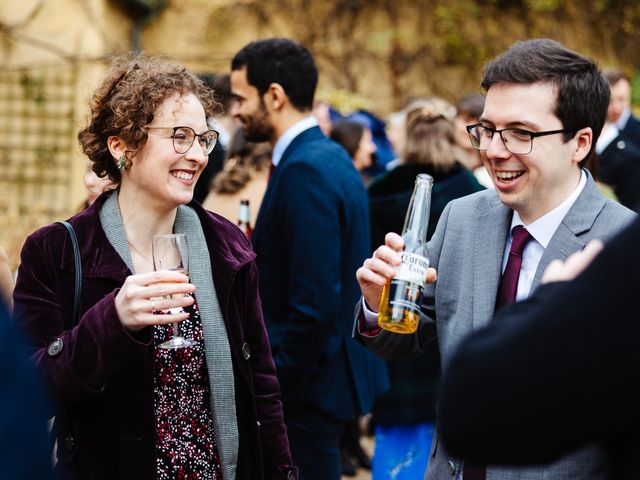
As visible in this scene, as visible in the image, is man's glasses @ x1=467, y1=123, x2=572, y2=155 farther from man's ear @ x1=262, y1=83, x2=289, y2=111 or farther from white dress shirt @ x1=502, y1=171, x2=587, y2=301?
man's ear @ x1=262, y1=83, x2=289, y2=111

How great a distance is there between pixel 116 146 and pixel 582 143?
1513 millimetres

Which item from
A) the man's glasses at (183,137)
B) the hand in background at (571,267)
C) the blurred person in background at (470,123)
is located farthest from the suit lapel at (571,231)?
the blurred person in background at (470,123)

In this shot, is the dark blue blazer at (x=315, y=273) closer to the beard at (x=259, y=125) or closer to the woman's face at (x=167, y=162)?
the beard at (x=259, y=125)

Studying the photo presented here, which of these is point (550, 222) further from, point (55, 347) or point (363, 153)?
point (363, 153)

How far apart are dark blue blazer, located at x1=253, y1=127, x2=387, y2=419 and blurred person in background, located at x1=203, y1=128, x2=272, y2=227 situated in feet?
1.66

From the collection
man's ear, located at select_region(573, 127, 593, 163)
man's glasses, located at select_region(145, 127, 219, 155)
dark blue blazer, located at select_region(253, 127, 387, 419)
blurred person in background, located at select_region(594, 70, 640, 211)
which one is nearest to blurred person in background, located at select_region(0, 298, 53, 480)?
man's glasses, located at select_region(145, 127, 219, 155)

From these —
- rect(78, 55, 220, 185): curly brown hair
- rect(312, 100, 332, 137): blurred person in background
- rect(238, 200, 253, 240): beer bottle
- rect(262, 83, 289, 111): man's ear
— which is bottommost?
rect(238, 200, 253, 240): beer bottle

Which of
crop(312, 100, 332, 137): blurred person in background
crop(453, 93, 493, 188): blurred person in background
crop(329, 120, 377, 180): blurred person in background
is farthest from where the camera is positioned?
crop(312, 100, 332, 137): blurred person in background

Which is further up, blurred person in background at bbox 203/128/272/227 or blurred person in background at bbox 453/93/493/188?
blurred person in background at bbox 453/93/493/188

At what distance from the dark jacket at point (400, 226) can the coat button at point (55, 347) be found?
2427 mm

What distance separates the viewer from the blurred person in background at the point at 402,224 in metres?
4.58

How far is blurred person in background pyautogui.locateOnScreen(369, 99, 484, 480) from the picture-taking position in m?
4.58

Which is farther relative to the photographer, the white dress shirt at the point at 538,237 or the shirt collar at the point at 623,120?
the shirt collar at the point at 623,120

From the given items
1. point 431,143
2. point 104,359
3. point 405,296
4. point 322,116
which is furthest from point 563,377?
point 322,116
